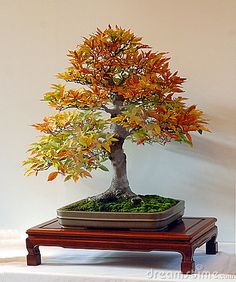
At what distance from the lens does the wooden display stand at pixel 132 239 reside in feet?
4.03

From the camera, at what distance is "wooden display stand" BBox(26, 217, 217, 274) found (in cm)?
123

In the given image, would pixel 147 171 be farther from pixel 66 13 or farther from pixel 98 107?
pixel 66 13

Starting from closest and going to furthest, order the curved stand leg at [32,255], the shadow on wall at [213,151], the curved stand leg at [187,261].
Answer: the curved stand leg at [187,261], the curved stand leg at [32,255], the shadow on wall at [213,151]

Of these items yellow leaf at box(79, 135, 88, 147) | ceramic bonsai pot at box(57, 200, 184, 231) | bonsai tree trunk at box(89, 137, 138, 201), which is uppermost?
yellow leaf at box(79, 135, 88, 147)

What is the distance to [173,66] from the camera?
1.57 m

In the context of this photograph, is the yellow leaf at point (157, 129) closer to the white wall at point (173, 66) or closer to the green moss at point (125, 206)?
the green moss at point (125, 206)

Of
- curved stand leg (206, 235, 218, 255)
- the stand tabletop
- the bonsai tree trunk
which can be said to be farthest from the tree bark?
curved stand leg (206, 235, 218, 255)

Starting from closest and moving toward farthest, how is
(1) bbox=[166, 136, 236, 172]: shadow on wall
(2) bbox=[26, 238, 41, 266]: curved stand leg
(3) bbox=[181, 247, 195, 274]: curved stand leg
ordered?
(3) bbox=[181, 247, 195, 274]: curved stand leg < (2) bbox=[26, 238, 41, 266]: curved stand leg < (1) bbox=[166, 136, 236, 172]: shadow on wall

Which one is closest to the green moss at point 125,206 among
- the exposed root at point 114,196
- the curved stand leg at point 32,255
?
the exposed root at point 114,196

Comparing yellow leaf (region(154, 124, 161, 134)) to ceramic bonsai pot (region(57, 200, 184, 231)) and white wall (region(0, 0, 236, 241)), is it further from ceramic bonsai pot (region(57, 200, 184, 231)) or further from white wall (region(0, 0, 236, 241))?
white wall (region(0, 0, 236, 241))

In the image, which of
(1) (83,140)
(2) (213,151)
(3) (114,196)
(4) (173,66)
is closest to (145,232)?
(3) (114,196)

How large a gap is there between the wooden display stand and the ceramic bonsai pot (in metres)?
0.01

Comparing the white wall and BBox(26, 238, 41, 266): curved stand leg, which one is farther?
the white wall

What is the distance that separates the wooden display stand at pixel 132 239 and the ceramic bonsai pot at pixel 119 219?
0.01 metres
